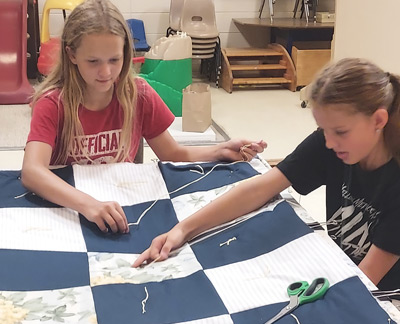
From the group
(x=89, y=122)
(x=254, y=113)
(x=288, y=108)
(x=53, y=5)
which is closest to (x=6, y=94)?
(x=53, y=5)

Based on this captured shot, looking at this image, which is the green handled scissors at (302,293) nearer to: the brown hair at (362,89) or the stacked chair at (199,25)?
the brown hair at (362,89)

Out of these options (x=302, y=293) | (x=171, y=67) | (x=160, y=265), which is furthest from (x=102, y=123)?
(x=171, y=67)

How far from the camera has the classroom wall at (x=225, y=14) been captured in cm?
448

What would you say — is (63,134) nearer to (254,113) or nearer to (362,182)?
(362,182)

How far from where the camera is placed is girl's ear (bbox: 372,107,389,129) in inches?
40.1

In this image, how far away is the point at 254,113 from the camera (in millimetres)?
3670

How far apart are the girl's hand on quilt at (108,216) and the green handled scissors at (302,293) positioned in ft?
1.22

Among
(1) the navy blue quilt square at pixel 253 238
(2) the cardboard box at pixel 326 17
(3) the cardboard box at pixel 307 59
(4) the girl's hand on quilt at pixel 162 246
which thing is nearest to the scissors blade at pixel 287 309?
(1) the navy blue quilt square at pixel 253 238

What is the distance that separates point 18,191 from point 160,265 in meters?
0.43

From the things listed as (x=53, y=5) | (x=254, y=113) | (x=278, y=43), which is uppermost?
(x=53, y=5)

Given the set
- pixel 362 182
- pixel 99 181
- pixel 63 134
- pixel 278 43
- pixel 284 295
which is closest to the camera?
pixel 284 295

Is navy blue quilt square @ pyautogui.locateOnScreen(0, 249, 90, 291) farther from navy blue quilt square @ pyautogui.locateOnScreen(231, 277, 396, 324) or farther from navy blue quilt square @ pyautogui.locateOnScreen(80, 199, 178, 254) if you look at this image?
navy blue quilt square @ pyautogui.locateOnScreen(231, 277, 396, 324)

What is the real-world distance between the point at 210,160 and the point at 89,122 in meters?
0.32

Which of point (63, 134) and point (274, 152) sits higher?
point (63, 134)
